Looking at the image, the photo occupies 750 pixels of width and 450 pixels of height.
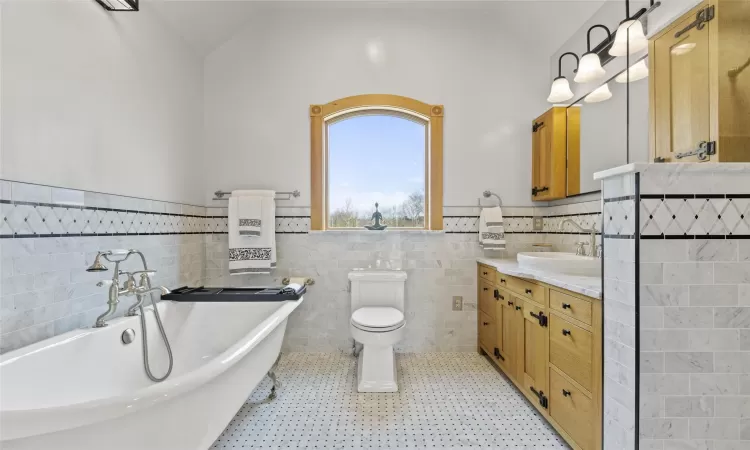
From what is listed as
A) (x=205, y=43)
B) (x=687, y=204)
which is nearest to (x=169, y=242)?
(x=205, y=43)

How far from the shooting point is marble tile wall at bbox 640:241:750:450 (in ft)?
4.19

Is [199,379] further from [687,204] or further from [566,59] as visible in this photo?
[566,59]

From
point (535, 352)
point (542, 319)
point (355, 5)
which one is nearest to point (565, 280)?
point (542, 319)

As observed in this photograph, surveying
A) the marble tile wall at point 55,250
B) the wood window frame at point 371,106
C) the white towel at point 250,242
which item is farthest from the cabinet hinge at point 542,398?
the marble tile wall at point 55,250

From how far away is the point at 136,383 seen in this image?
169 cm

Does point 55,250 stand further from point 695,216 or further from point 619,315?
point 695,216

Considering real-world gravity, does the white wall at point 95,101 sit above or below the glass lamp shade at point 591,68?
below

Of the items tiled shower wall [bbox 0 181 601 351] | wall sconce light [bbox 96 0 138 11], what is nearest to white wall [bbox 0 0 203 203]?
wall sconce light [bbox 96 0 138 11]

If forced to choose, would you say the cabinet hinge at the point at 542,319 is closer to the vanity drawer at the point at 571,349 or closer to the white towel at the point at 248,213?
the vanity drawer at the point at 571,349

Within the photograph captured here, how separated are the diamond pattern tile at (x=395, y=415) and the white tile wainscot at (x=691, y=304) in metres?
0.63

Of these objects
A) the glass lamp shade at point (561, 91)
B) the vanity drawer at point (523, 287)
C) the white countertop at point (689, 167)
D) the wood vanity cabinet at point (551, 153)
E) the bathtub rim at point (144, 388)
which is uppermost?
the glass lamp shade at point (561, 91)

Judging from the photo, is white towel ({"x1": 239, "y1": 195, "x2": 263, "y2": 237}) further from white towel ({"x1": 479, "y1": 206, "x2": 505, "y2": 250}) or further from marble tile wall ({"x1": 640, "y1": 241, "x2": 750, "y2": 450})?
marble tile wall ({"x1": 640, "y1": 241, "x2": 750, "y2": 450})

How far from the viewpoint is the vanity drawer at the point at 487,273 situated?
2.66 metres

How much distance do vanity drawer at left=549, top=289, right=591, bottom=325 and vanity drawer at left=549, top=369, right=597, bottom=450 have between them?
33 cm
